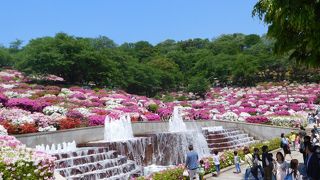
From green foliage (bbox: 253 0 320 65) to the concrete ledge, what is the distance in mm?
13151

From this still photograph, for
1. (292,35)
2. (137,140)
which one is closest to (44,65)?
(137,140)

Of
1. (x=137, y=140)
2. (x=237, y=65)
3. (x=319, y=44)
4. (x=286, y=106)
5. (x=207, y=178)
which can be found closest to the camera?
(x=319, y=44)

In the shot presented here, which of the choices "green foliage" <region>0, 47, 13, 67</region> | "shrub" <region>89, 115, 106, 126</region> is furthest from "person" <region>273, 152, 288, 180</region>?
"green foliage" <region>0, 47, 13, 67</region>

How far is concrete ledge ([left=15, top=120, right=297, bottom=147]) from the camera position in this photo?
65.7ft

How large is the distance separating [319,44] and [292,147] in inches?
594

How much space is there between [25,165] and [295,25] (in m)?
6.92

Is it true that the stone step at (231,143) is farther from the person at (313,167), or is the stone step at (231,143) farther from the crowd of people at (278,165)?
the person at (313,167)

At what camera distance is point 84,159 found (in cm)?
1745

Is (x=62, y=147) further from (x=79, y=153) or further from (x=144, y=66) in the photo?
(x=144, y=66)

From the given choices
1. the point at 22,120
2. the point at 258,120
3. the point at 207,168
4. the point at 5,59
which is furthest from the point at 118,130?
the point at 5,59

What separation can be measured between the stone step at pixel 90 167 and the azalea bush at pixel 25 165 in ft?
18.8

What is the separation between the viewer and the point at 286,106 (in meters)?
46.7

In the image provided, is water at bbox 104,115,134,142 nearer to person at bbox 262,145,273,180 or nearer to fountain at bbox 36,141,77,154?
fountain at bbox 36,141,77,154

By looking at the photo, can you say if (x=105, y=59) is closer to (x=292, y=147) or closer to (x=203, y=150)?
(x=203, y=150)
